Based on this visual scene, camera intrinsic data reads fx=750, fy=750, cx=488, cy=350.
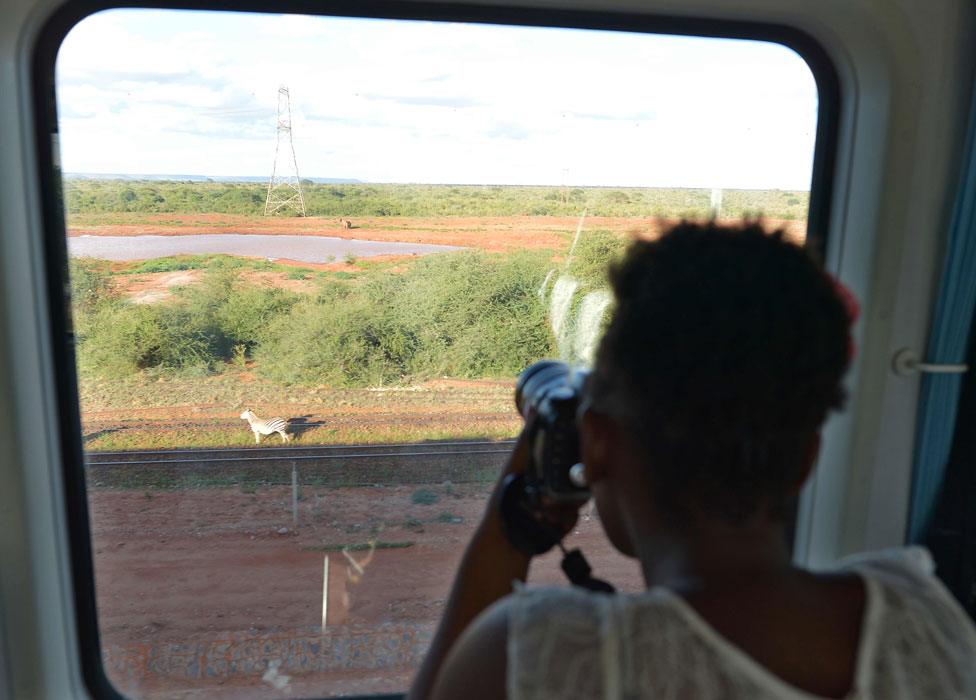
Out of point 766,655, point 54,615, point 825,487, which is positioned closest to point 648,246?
point 766,655

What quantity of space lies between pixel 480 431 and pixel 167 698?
106cm

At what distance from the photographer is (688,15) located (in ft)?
5.84

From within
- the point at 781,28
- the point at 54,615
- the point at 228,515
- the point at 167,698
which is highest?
the point at 781,28

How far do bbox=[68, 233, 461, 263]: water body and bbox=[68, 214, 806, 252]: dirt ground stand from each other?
0.04 ft

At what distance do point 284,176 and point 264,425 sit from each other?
0.60m

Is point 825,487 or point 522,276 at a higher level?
point 522,276

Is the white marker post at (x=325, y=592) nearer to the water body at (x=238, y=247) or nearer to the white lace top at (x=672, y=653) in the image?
the water body at (x=238, y=247)

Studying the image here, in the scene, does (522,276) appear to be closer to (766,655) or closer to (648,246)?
(648,246)

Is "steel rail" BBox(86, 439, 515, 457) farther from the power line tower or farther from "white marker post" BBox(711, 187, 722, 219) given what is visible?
"white marker post" BBox(711, 187, 722, 219)

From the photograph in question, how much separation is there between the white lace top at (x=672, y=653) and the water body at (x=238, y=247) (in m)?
1.25

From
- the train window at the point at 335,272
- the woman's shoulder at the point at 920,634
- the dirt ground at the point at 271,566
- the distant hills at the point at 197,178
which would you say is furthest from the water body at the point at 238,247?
the woman's shoulder at the point at 920,634

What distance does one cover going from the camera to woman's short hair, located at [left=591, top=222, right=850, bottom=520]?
703mm

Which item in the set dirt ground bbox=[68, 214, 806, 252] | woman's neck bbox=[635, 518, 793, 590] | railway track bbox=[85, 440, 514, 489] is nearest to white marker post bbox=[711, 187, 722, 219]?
dirt ground bbox=[68, 214, 806, 252]

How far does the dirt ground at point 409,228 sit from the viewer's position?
1.76 m
